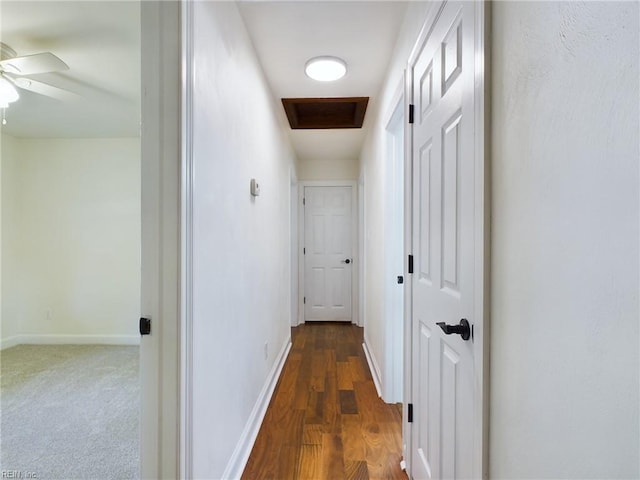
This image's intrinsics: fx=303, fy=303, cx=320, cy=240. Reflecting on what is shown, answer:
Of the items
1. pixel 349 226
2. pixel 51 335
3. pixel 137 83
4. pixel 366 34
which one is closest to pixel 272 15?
pixel 366 34

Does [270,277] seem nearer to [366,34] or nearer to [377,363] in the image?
[377,363]

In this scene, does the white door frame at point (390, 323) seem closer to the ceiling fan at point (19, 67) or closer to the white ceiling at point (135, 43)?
the white ceiling at point (135, 43)

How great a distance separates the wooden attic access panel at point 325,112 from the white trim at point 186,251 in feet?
5.92

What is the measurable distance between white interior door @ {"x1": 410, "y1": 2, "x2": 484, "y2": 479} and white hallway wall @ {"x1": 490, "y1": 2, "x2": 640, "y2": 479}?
0.36 ft

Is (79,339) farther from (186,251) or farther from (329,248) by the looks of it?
(186,251)

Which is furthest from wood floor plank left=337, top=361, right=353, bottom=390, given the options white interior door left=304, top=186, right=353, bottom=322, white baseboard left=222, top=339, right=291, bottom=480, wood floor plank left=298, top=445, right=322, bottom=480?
white interior door left=304, top=186, right=353, bottom=322

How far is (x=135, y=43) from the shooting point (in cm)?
193

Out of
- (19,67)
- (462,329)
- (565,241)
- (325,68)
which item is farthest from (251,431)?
(19,67)

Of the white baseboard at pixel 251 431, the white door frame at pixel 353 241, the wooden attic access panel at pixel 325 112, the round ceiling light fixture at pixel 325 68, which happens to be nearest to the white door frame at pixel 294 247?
the white door frame at pixel 353 241

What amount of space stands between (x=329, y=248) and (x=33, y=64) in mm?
3448

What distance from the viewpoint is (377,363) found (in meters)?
2.59

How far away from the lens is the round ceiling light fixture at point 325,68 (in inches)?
81.0

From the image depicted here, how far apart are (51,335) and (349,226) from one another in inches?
156

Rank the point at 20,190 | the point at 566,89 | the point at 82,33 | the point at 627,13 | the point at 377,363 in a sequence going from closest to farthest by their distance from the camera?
the point at 627,13
the point at 566,89
the point at 82,33
the point at 377,363
the point at 20,190
